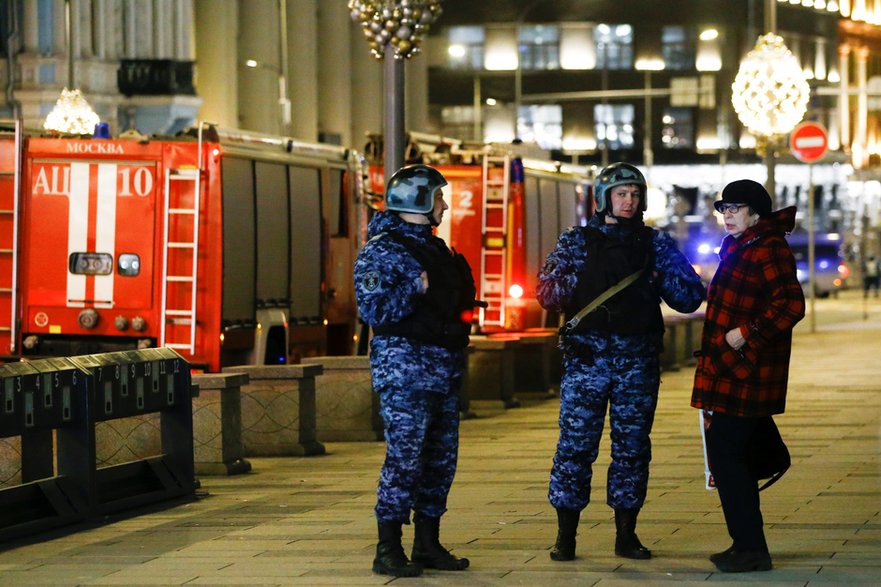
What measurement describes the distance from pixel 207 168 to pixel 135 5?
99.3 ft

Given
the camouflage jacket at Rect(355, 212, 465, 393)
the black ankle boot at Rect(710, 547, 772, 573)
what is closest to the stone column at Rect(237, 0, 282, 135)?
the camouflage jacket at Rect(355, 212, 465, 393)

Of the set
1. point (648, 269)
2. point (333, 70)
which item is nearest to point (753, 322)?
point (648, 269)

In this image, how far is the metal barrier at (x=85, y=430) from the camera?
1161 centimetres

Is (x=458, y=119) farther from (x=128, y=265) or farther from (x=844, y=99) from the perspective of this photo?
(x=128, y=265)

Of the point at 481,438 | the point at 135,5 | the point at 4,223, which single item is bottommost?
the point at 481,438

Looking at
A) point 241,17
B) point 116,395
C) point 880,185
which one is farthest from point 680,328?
point 880,185

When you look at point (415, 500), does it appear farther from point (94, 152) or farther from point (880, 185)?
point (880, 185)

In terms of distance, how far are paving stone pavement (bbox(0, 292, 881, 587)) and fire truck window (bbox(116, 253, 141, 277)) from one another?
127 inches

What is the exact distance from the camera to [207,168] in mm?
19109

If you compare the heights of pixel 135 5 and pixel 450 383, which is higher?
pixel 135 5

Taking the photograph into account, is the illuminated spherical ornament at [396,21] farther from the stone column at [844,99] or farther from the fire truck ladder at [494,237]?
the stone column at [844,99]

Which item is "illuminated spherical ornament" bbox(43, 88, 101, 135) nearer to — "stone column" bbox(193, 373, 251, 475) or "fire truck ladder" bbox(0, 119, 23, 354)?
"fire truck ladder" bbox(0, 119, 23, 354)

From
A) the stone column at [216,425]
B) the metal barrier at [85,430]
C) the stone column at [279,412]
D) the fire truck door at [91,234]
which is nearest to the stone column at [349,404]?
the stone column at [279,412]

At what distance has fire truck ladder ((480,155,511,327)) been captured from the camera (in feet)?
87.1
